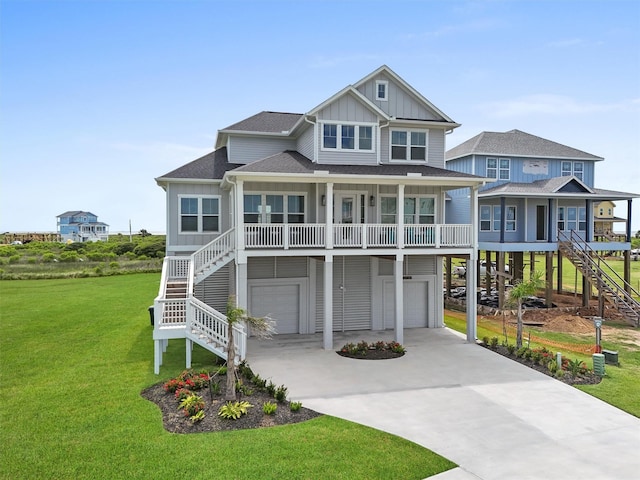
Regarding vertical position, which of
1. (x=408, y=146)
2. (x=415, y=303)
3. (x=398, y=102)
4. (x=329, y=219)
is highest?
(x=398, y=102)

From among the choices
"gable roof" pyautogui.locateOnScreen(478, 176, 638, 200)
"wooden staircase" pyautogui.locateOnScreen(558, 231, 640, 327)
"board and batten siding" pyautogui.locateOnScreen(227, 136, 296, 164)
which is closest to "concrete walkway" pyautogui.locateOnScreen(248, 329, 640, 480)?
"board and batten siding" pyautogui.locateOnScreen(227, 136, 296, 164)

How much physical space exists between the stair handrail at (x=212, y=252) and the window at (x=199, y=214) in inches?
72.5

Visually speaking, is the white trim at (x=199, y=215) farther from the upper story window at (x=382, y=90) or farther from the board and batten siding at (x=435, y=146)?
the board and batten siding at (x=435, y=146)

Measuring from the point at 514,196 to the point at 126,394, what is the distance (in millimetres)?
20291

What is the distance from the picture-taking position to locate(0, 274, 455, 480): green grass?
7754 millimetres

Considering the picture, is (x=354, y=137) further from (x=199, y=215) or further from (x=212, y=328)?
(x=212, y=328)

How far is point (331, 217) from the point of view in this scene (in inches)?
619

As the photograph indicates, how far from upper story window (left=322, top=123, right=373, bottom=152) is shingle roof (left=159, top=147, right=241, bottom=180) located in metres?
4.40

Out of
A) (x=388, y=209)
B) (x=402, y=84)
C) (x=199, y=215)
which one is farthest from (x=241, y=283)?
(x=402, y=84)

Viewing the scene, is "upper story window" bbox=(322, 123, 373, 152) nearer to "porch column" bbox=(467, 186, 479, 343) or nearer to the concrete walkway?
"porch column" bbox=(467, 186, 479, 343)

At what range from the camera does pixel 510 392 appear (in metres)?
11.7

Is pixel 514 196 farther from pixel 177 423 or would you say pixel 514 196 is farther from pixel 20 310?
pixel 20 310

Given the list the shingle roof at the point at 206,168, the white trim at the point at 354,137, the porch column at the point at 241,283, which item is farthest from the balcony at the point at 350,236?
the shingle roof at the point at 206,168

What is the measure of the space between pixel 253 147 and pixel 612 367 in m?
15.5
